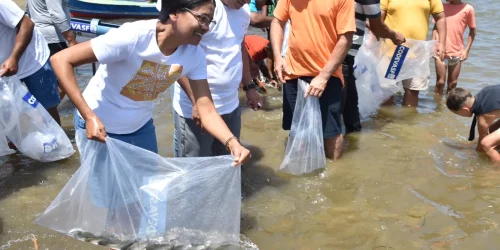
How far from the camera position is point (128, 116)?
2.54 m

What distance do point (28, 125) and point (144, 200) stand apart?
1.82 metres

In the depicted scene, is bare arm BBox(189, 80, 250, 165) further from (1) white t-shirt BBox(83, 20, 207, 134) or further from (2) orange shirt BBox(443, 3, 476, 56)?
(2) orange shirt BBox(443, 3, 476, 56)

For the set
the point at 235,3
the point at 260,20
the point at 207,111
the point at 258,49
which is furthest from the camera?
the point at 258,49

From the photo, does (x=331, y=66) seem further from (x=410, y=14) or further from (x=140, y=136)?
(x=410, y=14)

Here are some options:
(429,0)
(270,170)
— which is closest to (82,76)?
(270,170)

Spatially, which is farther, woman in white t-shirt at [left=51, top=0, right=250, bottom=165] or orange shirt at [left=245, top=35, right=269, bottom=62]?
orange shirt at [left=245, top=35, right=269, bottom=62]

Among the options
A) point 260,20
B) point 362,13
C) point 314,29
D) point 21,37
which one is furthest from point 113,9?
point 314,29

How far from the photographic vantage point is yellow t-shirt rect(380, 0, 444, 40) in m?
5.20

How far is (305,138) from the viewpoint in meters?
3.91

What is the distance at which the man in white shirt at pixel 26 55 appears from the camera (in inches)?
146

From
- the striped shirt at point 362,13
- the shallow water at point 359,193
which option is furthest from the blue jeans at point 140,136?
the striped shirt at point 362,13

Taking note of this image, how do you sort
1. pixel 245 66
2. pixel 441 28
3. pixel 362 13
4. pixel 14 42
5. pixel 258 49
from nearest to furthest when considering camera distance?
pixel 245 66
pixel 14 42
pixel 362 13
pixel 441 28
pixel 258 49

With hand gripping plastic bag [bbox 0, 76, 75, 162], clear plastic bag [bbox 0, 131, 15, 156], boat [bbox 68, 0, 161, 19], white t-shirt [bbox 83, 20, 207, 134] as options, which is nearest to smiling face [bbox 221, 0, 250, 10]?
white t-shirt [bbox 83, 20, 207, 134]

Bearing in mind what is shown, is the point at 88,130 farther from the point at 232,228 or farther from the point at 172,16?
the point at 232,228
